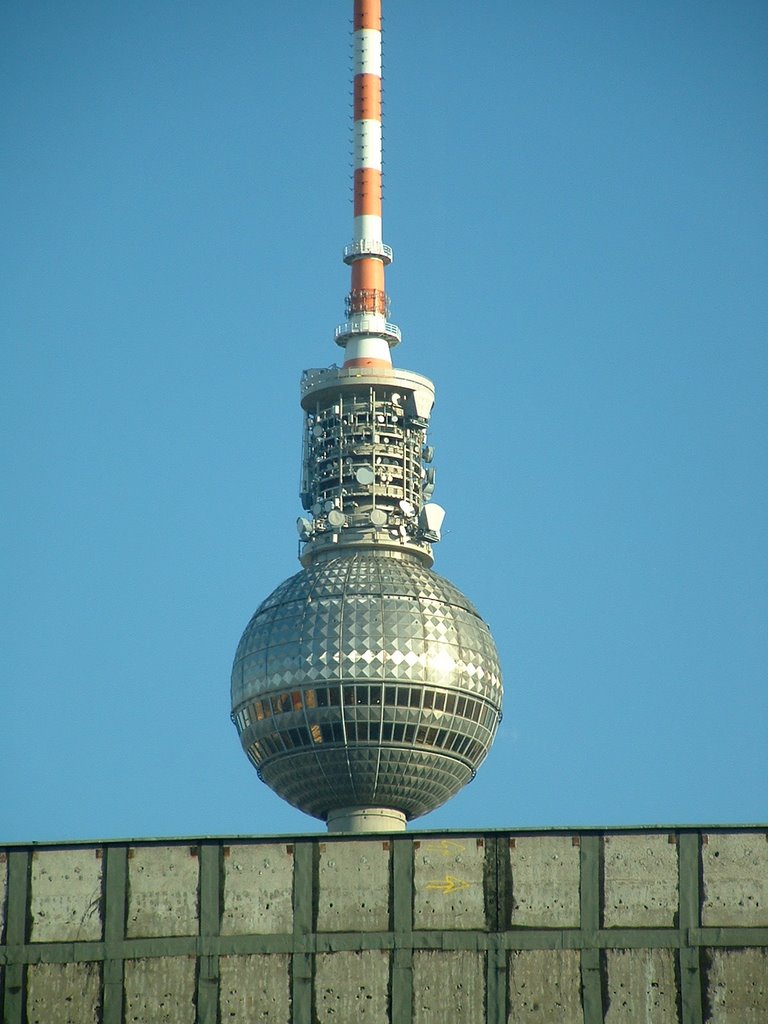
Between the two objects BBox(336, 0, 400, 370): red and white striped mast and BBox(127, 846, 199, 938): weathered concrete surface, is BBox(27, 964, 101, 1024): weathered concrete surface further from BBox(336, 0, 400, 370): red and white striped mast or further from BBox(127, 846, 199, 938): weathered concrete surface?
BBox(336, 0, 400, 370): red and white striped mast

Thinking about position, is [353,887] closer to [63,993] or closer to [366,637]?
[63,993]

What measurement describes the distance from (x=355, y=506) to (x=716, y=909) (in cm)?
10251

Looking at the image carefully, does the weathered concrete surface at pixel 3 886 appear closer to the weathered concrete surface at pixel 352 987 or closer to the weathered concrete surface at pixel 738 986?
the weathered concrete surface at pixel 352 987

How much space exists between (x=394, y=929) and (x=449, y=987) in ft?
7.39

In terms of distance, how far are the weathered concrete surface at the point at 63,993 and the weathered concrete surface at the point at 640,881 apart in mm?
14487

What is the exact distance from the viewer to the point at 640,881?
71625mm

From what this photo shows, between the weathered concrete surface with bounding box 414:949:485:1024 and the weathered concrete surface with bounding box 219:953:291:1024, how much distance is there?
3.70 metres

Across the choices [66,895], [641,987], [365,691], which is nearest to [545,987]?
[641,987]

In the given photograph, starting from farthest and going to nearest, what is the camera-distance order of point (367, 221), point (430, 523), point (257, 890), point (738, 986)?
point (367, 221) → point (430, 523) → point (257, 890) → point (738, 986)

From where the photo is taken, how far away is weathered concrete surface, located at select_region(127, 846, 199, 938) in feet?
236

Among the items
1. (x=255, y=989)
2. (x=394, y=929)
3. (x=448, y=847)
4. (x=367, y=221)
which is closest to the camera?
(x=255, y=989)

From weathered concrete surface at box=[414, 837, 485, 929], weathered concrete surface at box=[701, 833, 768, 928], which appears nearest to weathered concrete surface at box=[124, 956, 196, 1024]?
weathered concrete surface at box=[414, 837, 485, 929]

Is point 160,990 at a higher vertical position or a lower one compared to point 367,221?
lower

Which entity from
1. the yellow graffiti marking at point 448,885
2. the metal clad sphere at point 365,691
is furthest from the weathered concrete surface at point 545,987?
the metal clad sphere at point 365,691
